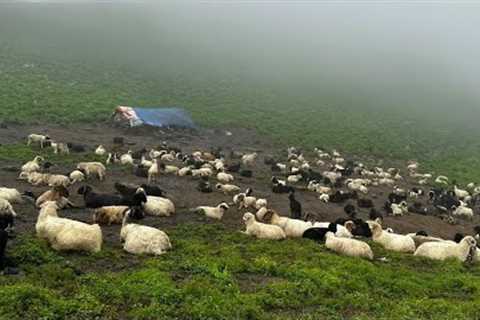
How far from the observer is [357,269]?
558 inches

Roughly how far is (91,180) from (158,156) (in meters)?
7.45

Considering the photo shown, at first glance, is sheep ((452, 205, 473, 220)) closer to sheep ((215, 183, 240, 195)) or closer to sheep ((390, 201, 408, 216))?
sheep ((390, 201, 408, 216))

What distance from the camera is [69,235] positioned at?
13.2 m

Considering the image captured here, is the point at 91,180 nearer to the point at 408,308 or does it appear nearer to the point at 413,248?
the point at 413,248

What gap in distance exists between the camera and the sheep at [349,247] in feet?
52.1

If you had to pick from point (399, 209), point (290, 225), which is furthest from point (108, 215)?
point (399, 209)

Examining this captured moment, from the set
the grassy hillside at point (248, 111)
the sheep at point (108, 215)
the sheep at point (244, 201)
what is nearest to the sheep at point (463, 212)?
the sheep at point (244, 201)

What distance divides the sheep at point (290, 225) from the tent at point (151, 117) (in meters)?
22.3

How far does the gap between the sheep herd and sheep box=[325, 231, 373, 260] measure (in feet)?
0.09

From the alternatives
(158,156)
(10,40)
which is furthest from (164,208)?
(10,40)

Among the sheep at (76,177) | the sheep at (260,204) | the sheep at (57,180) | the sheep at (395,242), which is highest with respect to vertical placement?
the sheep at (395,242)

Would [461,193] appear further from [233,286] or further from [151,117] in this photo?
[233,286]

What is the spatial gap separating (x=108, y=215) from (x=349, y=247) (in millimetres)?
6724

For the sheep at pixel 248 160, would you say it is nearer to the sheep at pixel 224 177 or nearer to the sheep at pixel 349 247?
the sheep at pixel 224 177
